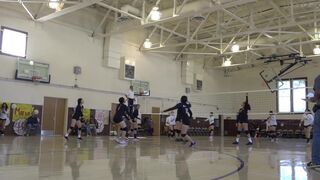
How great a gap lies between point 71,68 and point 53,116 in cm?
284

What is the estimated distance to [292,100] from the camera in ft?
87.6

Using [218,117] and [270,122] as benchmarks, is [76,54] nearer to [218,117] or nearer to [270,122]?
[270,122]

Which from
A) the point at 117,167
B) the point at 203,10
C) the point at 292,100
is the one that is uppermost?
the point at 203,10

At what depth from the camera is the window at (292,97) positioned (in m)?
26.2

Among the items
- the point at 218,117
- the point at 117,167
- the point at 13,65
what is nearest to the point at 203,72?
the point at 218,117

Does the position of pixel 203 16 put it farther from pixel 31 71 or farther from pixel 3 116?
pixel 3 116

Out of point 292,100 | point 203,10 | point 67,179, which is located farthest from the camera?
point 292,100

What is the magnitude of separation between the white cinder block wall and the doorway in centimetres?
39

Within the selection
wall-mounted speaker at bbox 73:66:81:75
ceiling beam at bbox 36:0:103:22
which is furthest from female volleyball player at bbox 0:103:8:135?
ceiling beam at bbox 36:0:103:22

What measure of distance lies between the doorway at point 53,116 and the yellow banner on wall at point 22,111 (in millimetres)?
994

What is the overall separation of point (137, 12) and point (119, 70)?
462cm

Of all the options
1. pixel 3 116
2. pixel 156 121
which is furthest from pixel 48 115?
pixel 156 121

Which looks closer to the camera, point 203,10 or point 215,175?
point 215,175

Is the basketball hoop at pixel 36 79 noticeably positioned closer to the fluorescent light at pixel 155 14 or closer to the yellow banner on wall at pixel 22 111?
the yellow banner on wall at pixel 22 111
